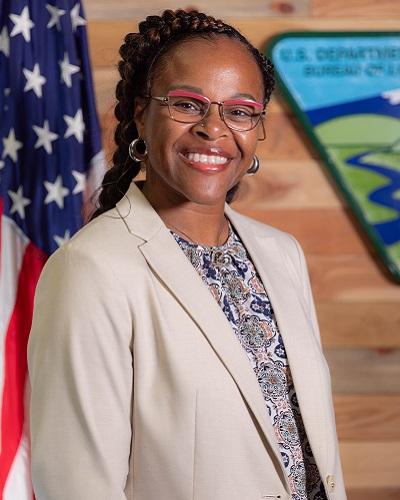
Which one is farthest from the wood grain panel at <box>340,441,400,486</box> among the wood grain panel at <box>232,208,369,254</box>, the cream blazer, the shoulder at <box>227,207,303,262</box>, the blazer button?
the cream blazer

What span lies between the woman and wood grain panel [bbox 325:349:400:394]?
96 centimetres

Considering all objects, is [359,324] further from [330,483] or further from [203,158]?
[203,158]

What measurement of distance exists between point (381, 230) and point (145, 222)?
119cm

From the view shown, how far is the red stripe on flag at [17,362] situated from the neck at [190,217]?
2.86ft

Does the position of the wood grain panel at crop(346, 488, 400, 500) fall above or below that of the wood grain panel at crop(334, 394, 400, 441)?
below

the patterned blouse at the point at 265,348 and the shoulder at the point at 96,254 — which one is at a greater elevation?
the shoulder at the point at 96,254

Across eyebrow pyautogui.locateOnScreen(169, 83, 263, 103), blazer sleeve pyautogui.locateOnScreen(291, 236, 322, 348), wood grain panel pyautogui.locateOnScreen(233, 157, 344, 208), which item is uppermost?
eyebrow pyautogui.locateOnScreen(169, 83, 263, 103)

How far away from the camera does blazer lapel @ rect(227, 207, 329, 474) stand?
4.28ft

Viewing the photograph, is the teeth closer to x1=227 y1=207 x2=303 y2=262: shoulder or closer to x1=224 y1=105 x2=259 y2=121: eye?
x1=224 y1=105 x2=259 y2=121: eye

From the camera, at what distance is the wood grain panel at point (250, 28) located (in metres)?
2.25

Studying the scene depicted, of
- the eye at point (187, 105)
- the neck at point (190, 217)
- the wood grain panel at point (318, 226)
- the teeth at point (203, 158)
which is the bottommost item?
the wood grain panel at point (318, 226)

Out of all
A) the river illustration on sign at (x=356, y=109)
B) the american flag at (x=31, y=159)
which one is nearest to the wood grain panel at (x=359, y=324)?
the river illustration on sign at (x=356, y=109)

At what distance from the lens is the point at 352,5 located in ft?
7.47

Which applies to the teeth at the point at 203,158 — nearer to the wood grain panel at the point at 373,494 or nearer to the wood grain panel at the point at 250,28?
the wood grain panel at the point at 250,28
